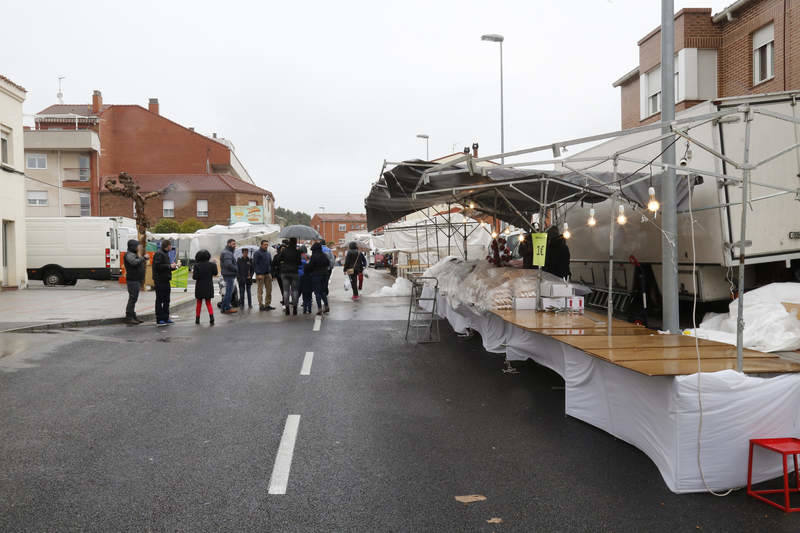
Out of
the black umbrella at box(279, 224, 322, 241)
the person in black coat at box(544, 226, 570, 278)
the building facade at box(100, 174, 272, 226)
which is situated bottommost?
the person in black coat at box(544, 226, 570, 278)

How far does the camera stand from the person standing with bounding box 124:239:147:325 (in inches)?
503

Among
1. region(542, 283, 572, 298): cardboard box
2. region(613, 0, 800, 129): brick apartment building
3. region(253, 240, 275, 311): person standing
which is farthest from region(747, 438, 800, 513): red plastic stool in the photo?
region(613, 0, 800, 129): brick apartment building

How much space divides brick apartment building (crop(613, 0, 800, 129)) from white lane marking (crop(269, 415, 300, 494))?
17384 millimetres

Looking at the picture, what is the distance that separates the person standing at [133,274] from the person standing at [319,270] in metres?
3.93

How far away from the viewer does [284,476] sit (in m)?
4.44

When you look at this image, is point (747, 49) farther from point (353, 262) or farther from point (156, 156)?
point (156, 156)

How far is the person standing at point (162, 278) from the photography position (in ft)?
42.3

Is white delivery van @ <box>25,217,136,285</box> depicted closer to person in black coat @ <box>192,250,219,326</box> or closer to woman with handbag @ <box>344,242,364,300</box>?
woman with handbag @ <box>344,242,364,300</box>

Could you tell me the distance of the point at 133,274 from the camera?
13.1 m

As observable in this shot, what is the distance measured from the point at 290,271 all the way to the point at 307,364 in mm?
6992

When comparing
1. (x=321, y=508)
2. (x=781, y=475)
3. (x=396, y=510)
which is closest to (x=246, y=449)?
(x=321, y=508)

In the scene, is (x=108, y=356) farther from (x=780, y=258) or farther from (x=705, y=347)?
(x=780, y=258)

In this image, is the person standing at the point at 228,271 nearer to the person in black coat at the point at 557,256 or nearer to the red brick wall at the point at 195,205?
the person in black coat at the point at 557,256

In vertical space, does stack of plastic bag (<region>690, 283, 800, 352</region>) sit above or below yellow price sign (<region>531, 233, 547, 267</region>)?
below
